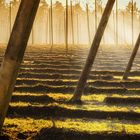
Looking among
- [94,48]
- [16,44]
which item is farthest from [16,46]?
[94,48]

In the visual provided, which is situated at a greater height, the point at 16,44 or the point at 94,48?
the point at 16,44

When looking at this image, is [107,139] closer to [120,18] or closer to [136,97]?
[136,97]

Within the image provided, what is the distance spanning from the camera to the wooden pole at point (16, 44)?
4.77m

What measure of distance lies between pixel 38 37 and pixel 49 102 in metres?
67.1

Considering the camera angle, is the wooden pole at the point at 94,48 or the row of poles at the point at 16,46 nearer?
the row of poles at the point at 16,46

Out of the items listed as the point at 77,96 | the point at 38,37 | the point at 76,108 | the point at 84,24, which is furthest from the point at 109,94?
the point at 84,24

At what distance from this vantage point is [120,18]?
8644 centimetres

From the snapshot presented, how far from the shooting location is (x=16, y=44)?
4.86 metres

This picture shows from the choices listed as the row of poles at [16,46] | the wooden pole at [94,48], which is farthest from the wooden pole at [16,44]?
the wooden pole at [94,48]

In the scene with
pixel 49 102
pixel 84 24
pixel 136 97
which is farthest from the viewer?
pixel 84 24

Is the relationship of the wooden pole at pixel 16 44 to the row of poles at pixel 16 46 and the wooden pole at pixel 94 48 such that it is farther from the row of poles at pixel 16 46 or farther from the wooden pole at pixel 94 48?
the wooden pole at pixel 94 48

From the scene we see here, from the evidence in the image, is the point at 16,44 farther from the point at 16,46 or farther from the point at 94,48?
the point at 94,48

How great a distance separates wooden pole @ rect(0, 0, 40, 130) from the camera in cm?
477

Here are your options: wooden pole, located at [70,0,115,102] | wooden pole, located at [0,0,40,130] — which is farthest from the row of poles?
wooden pole, located at [70,0,115,102]
